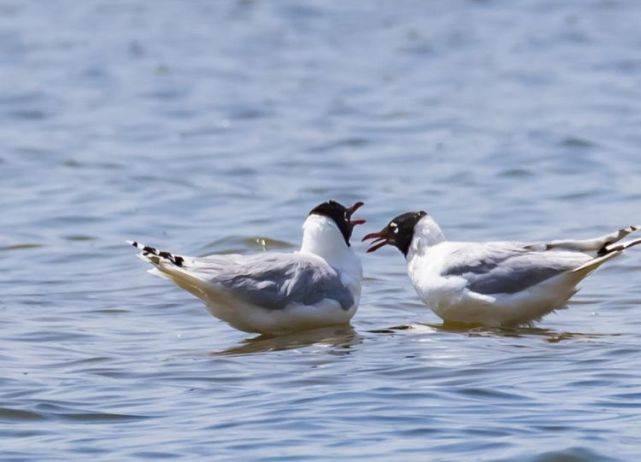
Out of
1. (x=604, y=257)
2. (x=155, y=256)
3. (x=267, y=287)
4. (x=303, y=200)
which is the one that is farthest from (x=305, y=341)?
(x=303, y=200)

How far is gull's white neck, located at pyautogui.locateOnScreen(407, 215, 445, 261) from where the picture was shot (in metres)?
10.7

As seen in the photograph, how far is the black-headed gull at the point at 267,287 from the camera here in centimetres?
984

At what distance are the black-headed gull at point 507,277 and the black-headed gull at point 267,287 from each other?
56 cm

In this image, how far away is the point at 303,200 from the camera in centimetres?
1529

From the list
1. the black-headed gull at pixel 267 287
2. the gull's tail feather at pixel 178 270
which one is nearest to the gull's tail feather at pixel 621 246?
the black-headed gull at pixel 267 287

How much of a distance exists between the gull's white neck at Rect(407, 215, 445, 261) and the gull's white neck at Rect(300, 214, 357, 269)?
0.46 meters

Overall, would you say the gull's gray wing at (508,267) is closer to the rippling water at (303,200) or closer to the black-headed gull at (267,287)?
the rippling water at (303,200)

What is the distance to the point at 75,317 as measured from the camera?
1091 cm

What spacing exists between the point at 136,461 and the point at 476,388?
194 centimetres

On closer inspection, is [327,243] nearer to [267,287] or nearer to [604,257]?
[267,287]

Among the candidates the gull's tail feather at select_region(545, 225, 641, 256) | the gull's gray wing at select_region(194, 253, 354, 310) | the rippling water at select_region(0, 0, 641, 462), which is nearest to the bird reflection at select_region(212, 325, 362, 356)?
the rippling water at select_region(0, 0, 641, 462)

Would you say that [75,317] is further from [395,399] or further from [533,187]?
[533,187]

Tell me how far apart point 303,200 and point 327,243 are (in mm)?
4815

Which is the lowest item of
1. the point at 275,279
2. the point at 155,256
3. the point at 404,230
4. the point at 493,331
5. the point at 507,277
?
the point at 493,331
